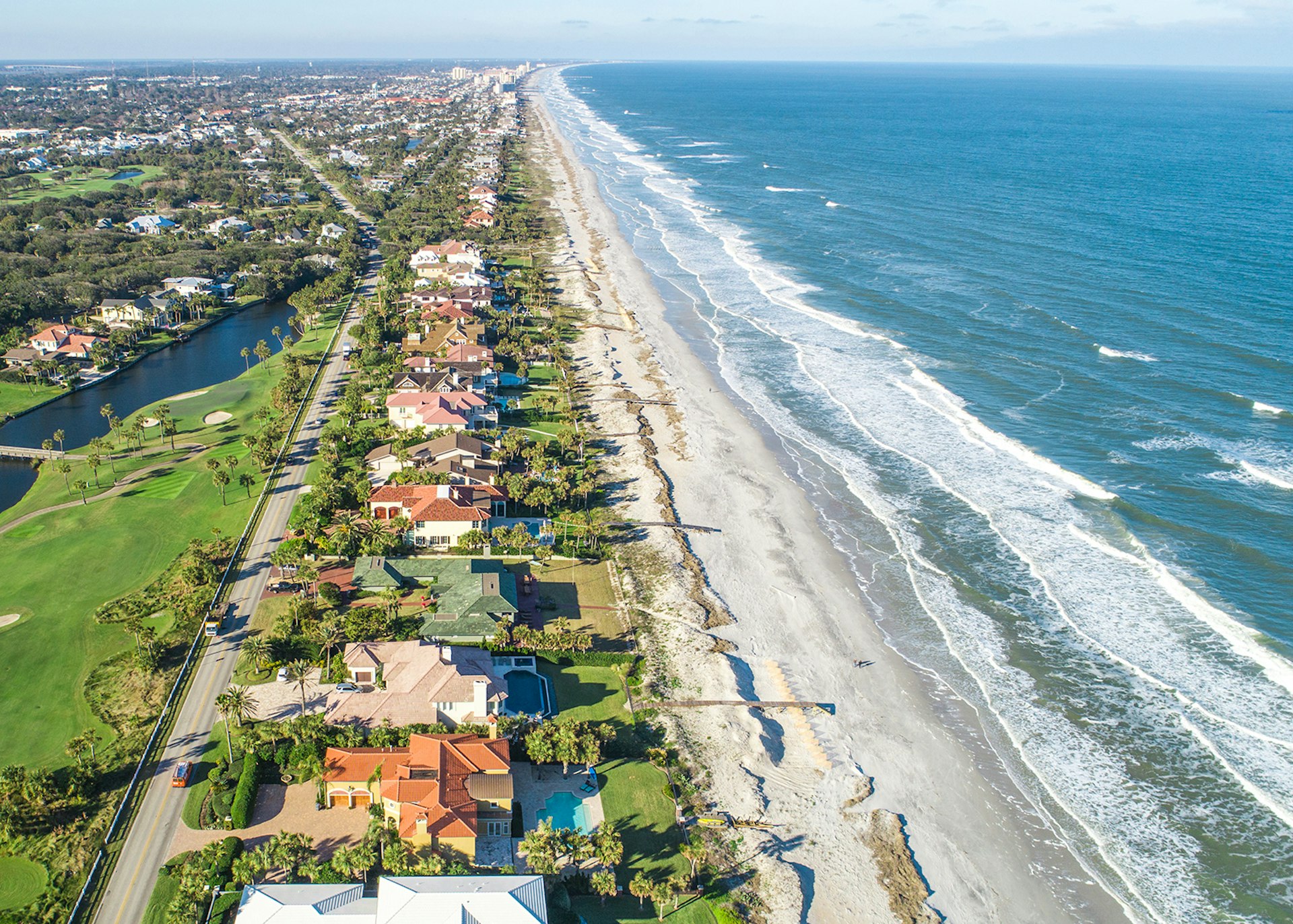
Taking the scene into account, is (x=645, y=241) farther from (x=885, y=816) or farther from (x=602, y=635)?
(x=885, y=816)

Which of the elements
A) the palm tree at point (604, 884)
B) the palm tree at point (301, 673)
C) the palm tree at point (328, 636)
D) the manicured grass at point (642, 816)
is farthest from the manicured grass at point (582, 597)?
the palm tree at point (604, 884)

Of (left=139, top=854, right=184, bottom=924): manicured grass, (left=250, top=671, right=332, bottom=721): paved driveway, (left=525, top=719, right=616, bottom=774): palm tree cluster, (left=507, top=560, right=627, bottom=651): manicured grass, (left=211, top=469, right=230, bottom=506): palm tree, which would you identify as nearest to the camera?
(left=139, top=854, right=184, bottom=924): manicured grass

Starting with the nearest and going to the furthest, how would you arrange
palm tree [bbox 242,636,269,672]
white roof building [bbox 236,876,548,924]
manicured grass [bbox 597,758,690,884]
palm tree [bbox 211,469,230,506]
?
white roof building [bbox 236,876,548,924]
manicured grass [bbox 597,758,690,884]
palm tree [bbox 242,636,269,672]
palm tree [bbox 211,469,230,506]

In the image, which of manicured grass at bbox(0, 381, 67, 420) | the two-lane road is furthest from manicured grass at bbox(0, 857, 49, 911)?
manicured grass at bbox(0, 381, 67, 420)

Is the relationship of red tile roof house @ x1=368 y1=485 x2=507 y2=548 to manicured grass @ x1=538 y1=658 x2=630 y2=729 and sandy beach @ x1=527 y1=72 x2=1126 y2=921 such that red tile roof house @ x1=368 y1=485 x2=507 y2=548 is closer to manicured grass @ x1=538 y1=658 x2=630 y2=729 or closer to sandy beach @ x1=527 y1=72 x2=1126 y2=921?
sandy beach @ x1=527 y1=72 x2=1126 y2=921

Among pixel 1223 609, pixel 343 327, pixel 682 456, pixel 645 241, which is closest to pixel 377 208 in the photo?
pixel 645 241
